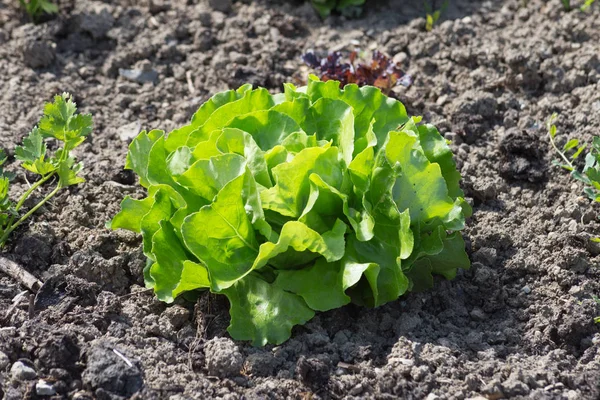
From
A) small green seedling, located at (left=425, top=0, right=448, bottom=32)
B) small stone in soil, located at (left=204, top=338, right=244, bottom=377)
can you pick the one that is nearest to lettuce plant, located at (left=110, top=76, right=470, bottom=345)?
small stone in soil, located at (left=204, top=338, right=244, bottom=377)

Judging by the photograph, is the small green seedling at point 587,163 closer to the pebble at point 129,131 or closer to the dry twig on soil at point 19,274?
the pebble at point 129,131

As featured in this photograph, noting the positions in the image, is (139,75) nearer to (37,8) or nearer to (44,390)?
(37,8)

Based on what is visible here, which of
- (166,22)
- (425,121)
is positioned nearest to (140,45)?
(166,22)

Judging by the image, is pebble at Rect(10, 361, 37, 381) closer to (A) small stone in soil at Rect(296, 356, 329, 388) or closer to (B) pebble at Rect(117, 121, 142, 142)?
(A) small stone in soil at Rect(296, 356, 329, 388)

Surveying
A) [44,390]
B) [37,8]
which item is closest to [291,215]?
[44,390]

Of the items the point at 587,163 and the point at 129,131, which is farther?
the point at 129,131

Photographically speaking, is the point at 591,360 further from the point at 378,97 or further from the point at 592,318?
the point at 378,97
